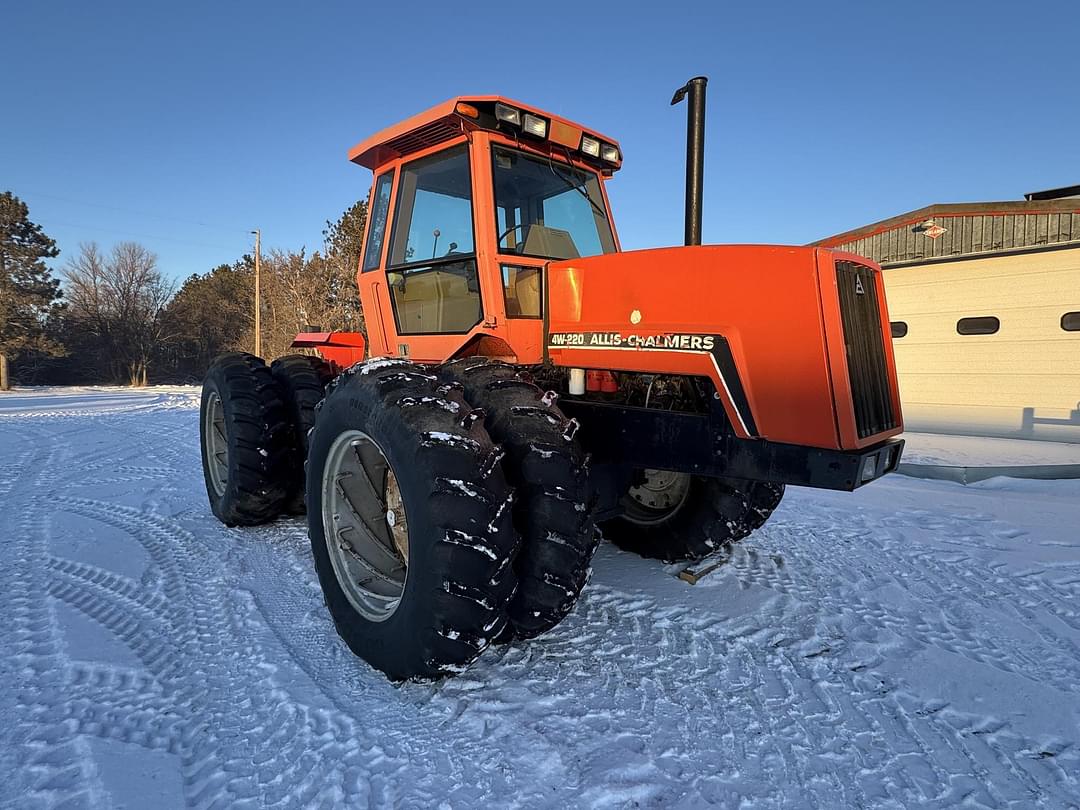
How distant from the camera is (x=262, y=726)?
2107 millimetres

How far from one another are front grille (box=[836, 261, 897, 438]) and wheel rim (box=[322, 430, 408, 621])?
6.47ft

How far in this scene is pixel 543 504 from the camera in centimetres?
228

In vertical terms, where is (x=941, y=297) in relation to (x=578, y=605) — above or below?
above

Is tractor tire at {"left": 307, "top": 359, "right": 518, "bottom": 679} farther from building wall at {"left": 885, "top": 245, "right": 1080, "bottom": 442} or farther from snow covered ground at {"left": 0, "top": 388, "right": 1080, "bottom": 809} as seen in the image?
building wall at {"left": 885, "top": 245, "right": 1080, "bottom": 442}

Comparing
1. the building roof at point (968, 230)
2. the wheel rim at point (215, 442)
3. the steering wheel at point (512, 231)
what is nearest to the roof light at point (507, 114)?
the steering wheel at point (512, 231)

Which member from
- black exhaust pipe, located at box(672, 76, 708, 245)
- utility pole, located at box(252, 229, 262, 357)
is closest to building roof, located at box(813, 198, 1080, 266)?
black exhaust pipe, located at box(672, 76, 708, 245)

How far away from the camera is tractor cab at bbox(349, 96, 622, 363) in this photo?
3045mm

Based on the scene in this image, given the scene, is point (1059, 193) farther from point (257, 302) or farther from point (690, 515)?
point (257, 302)

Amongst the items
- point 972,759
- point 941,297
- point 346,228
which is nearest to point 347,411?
point 972,759

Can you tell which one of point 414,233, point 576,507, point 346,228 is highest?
point 346,228

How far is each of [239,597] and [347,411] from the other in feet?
4.43

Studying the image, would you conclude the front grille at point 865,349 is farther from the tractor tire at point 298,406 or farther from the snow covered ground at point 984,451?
the snow covered ground at point 984,451

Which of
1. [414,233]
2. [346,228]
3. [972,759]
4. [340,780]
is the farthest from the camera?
[346,228]

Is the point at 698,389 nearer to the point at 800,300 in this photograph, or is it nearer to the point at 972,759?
the point at 800,300
